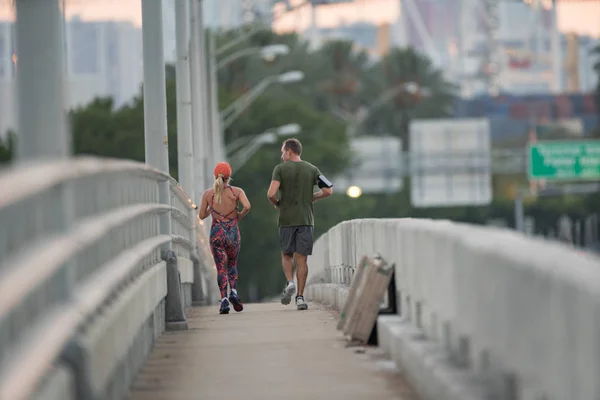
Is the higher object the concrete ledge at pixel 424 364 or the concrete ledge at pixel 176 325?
the concrete ledge at pixel 424 364

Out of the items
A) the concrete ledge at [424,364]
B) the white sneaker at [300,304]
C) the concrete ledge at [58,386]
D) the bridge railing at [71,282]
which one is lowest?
the white sneaker at [300,304]

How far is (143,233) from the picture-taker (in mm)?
13867

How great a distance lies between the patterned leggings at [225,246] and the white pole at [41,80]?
9.57 metres

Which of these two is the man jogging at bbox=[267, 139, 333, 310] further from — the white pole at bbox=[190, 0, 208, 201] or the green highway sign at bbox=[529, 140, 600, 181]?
the green highway sign at bbox=[529, 140, 600, 181]

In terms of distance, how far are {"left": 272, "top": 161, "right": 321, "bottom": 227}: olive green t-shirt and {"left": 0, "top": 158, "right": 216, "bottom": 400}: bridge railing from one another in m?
5.72

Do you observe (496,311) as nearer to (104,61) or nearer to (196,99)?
(196,99)

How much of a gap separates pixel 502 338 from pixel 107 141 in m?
64.0

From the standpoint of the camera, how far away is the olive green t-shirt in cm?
1897

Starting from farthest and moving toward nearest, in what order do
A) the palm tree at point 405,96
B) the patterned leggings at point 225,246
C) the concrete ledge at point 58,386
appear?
the palm tree at point 405,96 < the patterned leggings at point 225,246 < the concrete ledge at point 58,386

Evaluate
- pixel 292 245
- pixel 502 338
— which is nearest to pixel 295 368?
pixel 502 338

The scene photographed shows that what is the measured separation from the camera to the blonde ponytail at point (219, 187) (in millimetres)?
18969

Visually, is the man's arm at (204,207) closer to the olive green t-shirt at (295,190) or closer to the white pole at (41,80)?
the olive green t-shirt at (295,190)

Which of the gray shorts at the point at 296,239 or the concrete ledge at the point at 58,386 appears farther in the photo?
the gray shorts at the point at 296,239

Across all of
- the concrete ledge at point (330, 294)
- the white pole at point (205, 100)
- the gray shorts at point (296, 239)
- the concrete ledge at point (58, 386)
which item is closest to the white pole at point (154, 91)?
the gray shorts at point (296, 239)
